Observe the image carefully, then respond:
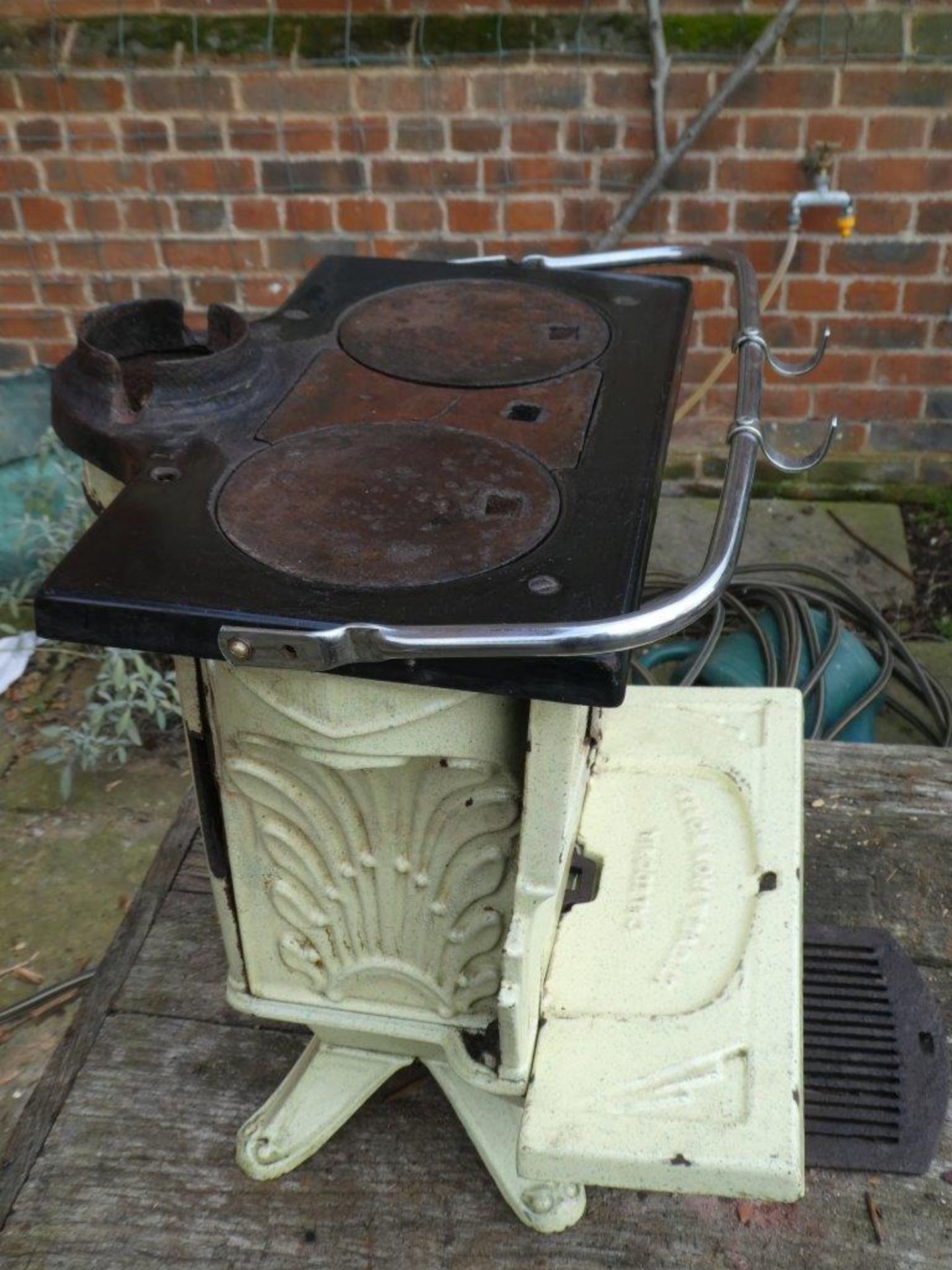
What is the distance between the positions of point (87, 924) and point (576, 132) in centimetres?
209

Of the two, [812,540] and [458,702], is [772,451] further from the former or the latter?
[812,540]

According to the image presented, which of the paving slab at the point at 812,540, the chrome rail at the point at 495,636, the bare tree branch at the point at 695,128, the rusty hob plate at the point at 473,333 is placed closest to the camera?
the chrome rail at the point at 495,636

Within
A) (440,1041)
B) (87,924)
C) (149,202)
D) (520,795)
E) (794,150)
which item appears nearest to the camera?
(520,795)

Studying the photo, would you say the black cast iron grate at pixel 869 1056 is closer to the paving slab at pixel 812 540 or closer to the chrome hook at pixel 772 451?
the chrome hook at pixel 772 451

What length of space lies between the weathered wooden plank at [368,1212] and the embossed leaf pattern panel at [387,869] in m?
0.27

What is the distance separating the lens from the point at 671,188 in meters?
2.88

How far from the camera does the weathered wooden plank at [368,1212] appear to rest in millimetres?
1374

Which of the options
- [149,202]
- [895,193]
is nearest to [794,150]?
[895,193]

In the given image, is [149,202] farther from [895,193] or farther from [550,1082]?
[550,1082]

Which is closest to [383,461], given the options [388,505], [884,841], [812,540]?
[388,505]

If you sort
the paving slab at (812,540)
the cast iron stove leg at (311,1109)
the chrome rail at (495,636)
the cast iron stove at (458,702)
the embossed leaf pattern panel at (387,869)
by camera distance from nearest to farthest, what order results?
the chrome rail at (495,636), the cast iron stove at (458,702), the embossed leaf pattern panel at (387,869), the cast iron stove leg at (311,1109), the paving slab at (812,540)

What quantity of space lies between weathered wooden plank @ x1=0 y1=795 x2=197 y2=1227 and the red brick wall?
5.53 feet

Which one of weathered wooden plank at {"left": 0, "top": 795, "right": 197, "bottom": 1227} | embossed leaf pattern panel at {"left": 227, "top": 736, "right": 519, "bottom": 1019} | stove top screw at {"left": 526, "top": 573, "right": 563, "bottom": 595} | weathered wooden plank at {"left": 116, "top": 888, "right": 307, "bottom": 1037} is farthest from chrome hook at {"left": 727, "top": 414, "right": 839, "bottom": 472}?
weathered wooden plank at {"left": 0, "top": 795, "right": 197, "bottom": 1227}

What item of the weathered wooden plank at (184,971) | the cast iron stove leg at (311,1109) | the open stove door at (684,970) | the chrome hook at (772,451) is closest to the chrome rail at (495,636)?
the chrome hook at (772,451)
